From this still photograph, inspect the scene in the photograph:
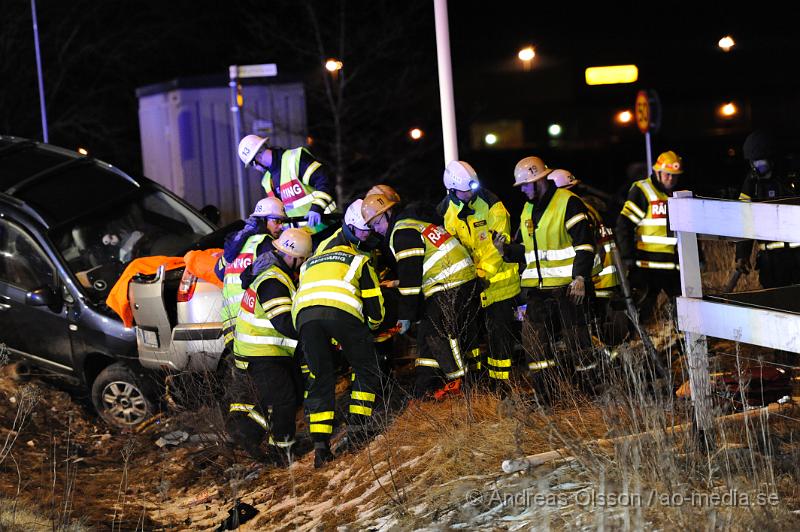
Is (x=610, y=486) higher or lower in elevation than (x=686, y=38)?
lower

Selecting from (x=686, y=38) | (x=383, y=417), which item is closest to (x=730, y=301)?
(x=383, y=417)

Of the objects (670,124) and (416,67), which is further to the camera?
(416,67)

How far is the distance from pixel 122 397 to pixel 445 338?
3.00 metres

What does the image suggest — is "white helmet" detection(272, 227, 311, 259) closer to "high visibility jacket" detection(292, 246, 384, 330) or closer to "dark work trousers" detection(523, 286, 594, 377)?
"high visibility jacket" detection(292, 246, 384, 330)

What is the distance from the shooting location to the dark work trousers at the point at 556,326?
24.6 feet

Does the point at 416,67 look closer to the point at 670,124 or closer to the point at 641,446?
the point at 670,124

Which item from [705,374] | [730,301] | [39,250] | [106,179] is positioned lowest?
[705,374]

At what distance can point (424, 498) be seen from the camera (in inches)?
214

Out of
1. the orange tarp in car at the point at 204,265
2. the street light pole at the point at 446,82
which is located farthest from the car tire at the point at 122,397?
the street light pole at the point at 446,82

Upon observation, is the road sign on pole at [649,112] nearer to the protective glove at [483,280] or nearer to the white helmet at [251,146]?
the protective glove at [483,280]

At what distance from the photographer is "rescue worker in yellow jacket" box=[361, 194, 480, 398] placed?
297 inches

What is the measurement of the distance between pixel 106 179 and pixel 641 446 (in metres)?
6.79

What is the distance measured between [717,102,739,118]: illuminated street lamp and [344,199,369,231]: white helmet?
40.1ft

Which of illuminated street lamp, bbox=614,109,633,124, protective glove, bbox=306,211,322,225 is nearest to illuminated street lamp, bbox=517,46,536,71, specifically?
illuminated street lamp, bbox=614,109,633,124
